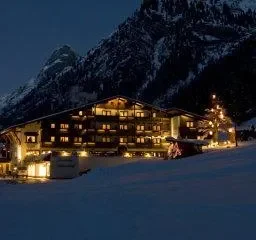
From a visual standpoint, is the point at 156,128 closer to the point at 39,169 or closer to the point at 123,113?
the point at 123,113

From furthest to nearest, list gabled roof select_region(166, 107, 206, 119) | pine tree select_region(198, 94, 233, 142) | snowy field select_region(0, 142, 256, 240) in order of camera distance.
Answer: gabled roof select_region(166, 107, 206, 119) < pine tree select_region(198, 94, 233, 142) < snowy field select_region(0, 142, 256, 240)

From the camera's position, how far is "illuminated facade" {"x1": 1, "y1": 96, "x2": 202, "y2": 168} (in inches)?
3019

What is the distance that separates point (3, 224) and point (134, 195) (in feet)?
20.7

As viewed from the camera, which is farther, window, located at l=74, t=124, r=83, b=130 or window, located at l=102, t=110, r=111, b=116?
window, located at l=102, t=110, r=111, b=116

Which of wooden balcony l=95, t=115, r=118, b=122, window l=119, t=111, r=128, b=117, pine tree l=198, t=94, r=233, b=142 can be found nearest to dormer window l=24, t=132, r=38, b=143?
wooden balcony l=95, t=115, r=118, b=122

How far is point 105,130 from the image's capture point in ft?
263

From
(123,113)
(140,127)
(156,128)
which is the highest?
(123,113)

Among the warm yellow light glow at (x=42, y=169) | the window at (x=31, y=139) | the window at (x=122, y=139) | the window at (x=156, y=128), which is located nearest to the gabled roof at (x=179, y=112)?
the window at (x=156, y=128)

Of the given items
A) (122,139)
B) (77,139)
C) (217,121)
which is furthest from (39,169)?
(217,121)

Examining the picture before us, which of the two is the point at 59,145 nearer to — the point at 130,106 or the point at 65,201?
the point at 130,106

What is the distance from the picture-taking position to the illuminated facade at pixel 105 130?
7669 cm

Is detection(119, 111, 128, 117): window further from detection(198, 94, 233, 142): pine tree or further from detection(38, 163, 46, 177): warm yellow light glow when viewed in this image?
detection(38, 163, 46, 177): warm yellow light glow

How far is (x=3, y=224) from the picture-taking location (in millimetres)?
14547

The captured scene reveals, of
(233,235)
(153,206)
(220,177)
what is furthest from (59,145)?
(233,235)
